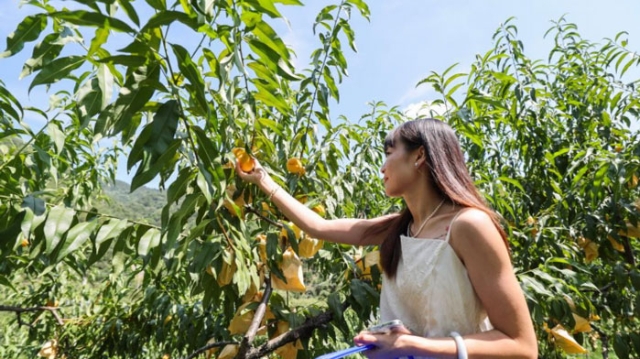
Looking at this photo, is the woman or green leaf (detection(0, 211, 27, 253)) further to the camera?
green leaf (detection(0, 211, 27, 253))

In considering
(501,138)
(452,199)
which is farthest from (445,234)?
(501,138)

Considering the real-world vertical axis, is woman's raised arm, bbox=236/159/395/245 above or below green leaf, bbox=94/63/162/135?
below

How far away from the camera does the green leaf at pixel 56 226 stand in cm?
103

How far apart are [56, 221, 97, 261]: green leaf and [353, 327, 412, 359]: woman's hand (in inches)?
27.3

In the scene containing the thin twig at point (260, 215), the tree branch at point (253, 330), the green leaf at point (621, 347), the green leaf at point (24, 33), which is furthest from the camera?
the green leaf at point (621, 347)

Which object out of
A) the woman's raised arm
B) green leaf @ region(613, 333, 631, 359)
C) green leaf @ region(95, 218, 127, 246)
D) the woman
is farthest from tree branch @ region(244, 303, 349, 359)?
green leaf @ region(613, 333, 631, 359)

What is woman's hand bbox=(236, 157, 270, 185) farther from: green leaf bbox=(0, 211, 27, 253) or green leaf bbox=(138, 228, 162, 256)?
green leaf bbox=(0, 211, 27, 253)

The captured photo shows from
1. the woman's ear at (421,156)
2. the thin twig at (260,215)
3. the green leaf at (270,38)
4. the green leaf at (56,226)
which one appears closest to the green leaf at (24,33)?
the green leaf at (56,226)

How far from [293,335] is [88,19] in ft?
3.82

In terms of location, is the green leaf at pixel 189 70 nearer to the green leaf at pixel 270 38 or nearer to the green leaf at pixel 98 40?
the green leaf at pixel 98 40

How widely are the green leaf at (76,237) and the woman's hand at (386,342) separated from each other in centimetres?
69

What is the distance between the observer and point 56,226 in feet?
3.43

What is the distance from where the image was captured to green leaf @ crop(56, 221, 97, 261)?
1048 mm

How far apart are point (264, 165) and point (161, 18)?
88cm
